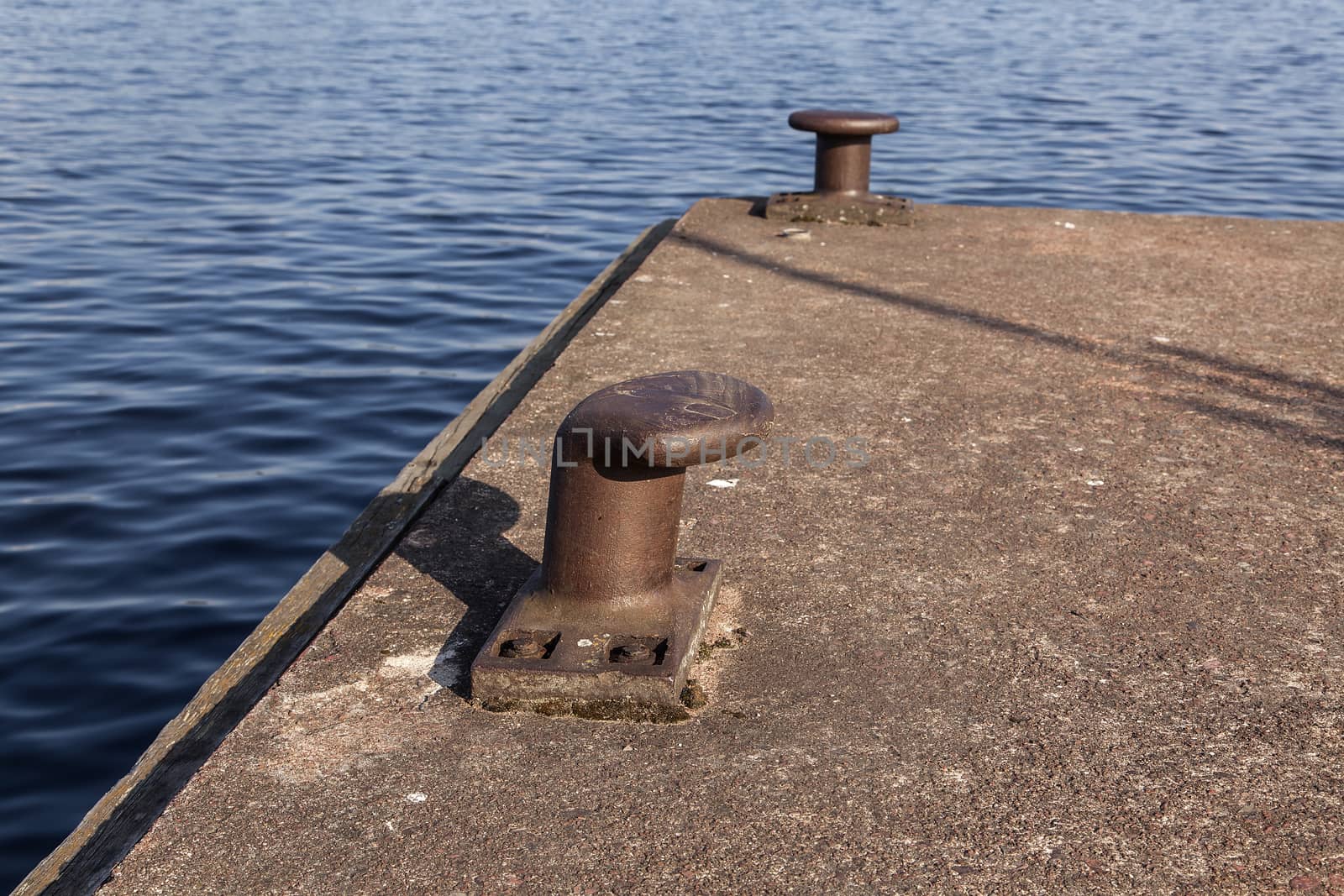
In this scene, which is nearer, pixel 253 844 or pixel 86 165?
pixel 253 844

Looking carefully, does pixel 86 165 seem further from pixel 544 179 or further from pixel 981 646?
pixel 981 646

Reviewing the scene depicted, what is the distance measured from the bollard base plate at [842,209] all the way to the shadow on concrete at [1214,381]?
5.37ft

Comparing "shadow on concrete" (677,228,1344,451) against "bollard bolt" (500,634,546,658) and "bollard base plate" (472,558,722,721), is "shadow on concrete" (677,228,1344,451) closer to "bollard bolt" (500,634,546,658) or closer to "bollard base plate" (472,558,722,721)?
"bollard base plate" (472,558,722,721)

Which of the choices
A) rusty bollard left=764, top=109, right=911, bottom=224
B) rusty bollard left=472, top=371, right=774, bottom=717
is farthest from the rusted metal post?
rusty bollard left=472, top=371, right=774, bottom=717

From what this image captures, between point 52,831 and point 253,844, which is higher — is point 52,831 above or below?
below

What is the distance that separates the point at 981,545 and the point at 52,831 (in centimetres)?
272

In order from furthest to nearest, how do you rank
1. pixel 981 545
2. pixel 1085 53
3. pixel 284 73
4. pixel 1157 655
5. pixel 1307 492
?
pixel 1085 53 < pixel 284 73 < pixel 1307 492 < pixel 981 545 < pixel 1157 655

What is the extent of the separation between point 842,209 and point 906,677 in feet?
15.7

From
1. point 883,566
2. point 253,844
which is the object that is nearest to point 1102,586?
point 883,566

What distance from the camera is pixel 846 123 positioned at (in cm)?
698

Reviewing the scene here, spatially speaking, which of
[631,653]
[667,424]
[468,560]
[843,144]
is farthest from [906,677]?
[843,144]

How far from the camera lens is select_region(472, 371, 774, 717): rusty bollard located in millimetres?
2623

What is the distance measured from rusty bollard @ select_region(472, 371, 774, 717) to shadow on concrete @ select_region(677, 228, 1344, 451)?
7.02 feet

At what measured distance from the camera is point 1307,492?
364 cm
